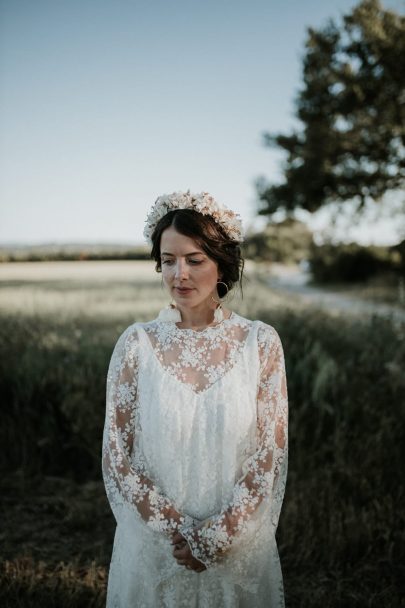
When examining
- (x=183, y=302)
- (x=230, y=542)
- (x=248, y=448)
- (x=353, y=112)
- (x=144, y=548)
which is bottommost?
(x=144, y=548)

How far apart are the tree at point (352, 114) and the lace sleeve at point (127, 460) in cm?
1567

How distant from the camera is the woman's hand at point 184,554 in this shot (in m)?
1.65

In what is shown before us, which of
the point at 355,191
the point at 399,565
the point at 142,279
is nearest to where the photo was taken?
the point at 399,565

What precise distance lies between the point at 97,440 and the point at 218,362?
2589 mm

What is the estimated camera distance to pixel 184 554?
165cm

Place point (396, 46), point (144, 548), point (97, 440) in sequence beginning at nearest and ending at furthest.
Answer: point (144, 548) → point (97, 440) → point (396, 46)

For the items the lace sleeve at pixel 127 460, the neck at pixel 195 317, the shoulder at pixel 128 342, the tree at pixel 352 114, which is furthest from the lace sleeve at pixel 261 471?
the tree at pixel 352 114

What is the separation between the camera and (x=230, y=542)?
5.28 feet

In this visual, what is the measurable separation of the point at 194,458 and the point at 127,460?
25 cm

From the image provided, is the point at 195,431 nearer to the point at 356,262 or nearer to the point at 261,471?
the point at 261,471

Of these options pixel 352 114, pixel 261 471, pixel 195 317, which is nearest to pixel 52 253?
pixel 195 317

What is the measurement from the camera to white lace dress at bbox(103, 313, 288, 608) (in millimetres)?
1717

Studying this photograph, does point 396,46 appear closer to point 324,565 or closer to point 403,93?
point 403,93

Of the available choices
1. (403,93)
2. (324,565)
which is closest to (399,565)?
(324,565)
